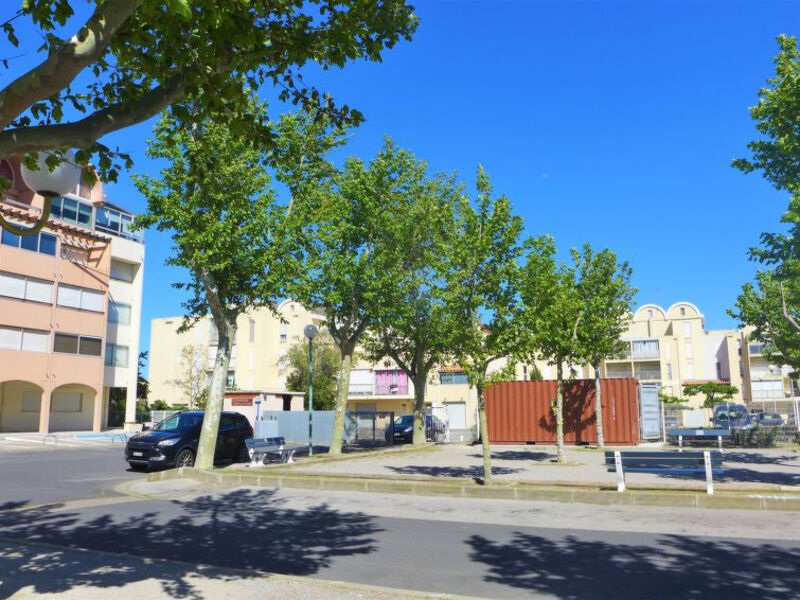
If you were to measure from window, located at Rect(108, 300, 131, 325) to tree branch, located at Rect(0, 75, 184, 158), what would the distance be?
4663 cm

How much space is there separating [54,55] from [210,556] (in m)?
5.80

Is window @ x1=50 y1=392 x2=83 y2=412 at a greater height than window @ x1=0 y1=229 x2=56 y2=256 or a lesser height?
lesser

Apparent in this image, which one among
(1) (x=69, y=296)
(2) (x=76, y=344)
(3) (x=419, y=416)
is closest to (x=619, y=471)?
(3) (x=419, y=416)

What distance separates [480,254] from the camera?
1358 cm

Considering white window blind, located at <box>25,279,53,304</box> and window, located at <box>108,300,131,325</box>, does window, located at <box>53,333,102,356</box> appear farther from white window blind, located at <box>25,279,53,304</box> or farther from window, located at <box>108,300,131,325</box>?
window, located at <box>108,300,131,325</box>

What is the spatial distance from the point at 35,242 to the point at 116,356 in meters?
10.4

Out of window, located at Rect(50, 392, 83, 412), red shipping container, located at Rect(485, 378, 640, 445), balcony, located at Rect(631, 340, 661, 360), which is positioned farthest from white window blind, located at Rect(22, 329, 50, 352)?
balcony, located at Rect(631, 340, 661, 360)

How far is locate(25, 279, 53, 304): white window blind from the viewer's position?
40094 mm

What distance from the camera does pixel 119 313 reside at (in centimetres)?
4888

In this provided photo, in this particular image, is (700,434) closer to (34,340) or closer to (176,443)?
(176,443)

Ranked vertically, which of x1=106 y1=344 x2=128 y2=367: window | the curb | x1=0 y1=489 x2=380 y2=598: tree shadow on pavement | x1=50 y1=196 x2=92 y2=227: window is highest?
x1=50 y1=196 x2=92 y2=227: window

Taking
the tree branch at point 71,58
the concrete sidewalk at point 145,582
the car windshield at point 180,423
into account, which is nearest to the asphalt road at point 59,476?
the car windshield at point 180,423

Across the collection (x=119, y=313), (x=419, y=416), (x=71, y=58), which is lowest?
(x=419, y=416)

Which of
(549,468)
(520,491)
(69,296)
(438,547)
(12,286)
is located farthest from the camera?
(69,296)
